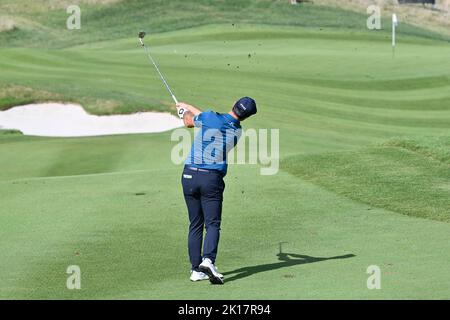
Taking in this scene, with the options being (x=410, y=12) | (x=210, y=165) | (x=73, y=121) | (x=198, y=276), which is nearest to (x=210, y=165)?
(x=210, y=165)

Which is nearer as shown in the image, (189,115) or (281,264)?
(189,115)

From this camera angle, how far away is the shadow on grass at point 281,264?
11.9m

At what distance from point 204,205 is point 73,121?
21.2 meters

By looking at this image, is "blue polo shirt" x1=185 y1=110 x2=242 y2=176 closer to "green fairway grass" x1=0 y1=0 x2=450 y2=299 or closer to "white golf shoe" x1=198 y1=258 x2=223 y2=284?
"white golf shoe" x1=198 y1=258 x2=223 y2=284

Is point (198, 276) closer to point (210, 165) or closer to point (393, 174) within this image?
point (210, 165)

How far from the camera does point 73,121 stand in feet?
106

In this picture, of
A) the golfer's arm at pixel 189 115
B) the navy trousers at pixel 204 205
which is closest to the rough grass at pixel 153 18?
→ the golfer's arm at pixel 189 115

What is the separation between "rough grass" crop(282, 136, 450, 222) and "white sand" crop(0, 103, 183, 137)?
1014 cm

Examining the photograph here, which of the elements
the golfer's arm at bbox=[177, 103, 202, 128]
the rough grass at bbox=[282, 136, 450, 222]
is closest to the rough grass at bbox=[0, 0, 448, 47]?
the rough grass at bbox=[282, 136, 450, 222]

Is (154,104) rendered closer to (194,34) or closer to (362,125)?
(362,125)

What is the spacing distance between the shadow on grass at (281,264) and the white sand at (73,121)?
18021 mm

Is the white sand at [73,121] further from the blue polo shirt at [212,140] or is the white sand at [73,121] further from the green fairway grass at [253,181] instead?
the blue polo shirt at [212,140]

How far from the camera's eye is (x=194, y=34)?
55.2 meters

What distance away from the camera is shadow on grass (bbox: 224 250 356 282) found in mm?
11852
